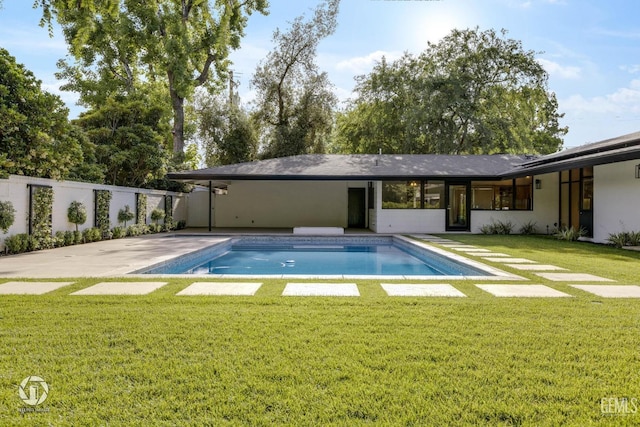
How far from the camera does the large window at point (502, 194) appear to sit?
1512 cm

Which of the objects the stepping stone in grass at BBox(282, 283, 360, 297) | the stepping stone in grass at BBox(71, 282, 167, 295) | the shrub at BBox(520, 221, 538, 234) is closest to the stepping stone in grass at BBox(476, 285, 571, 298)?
the stepping stone in grass at BBox(282, 283, 360, 297)

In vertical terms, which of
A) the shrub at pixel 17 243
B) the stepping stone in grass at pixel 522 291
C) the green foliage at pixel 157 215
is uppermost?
the green foliage at pixel 157 215

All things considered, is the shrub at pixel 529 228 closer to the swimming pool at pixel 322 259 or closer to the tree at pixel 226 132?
the swimming pool at pixel 322 259

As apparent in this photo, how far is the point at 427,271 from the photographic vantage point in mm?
8094

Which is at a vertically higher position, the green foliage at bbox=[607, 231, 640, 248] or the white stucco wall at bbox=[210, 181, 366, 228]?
the white stucco wall at bbox=[210, 181, 366, 228]

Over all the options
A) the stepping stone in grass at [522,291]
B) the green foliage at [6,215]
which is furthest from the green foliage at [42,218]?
the stepping stone in grass at [522,291]

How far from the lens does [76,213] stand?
10492 mm

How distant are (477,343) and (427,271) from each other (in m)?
5.29

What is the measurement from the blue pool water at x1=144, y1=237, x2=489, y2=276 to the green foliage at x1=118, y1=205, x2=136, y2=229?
3.56m

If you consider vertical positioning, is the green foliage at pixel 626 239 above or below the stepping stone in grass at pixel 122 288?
above

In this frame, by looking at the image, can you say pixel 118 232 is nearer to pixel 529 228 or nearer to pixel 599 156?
pixel 599 156

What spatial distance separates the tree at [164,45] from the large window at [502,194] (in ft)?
44.3

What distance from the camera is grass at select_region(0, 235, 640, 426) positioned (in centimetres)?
199

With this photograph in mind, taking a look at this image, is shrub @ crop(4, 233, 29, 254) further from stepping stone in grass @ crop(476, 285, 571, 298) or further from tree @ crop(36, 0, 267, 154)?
tree @ crop(36, 0, 267, 154)
